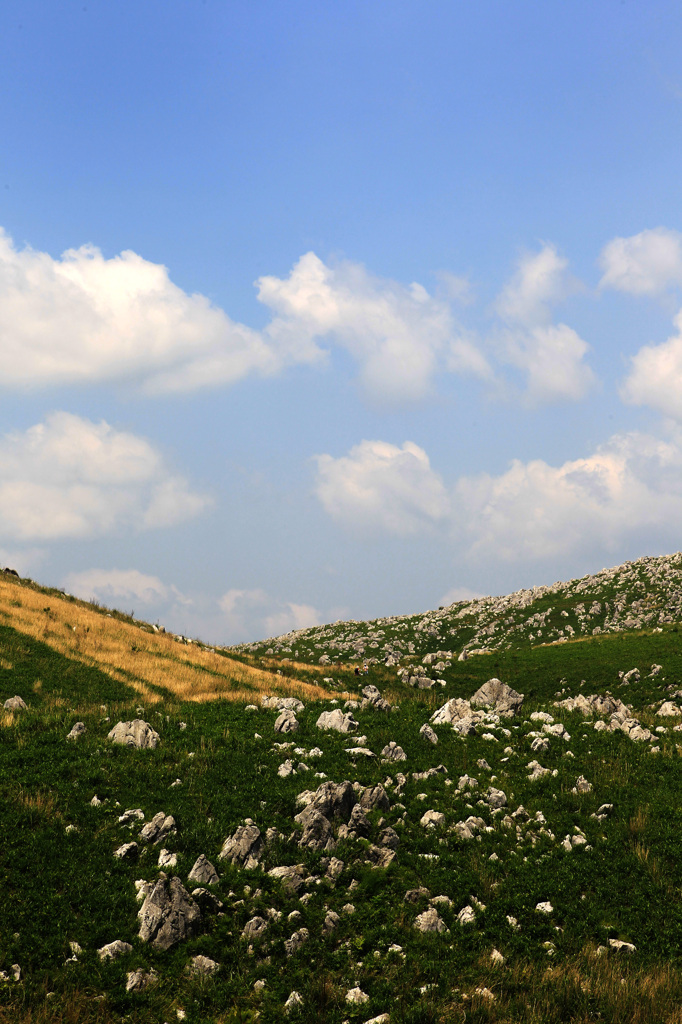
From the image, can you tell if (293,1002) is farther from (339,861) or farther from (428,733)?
(428,733)

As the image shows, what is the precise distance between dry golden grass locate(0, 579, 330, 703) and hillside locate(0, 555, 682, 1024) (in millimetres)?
5462

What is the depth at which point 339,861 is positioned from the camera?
49.0ft

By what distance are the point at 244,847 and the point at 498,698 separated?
16.1 metres

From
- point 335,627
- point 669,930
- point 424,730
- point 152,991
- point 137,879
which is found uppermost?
point 335,627

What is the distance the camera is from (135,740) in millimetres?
20625

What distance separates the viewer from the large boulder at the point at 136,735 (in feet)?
67.2

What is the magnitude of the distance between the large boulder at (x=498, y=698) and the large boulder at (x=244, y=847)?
46.5ft

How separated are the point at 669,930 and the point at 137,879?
1220cm

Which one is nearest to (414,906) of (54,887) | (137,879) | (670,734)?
(137,879)

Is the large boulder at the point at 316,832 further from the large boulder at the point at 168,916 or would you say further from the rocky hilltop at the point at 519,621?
the rocky hilltop at the point at 519,621

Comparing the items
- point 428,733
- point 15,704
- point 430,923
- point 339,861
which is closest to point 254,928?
point 339,861

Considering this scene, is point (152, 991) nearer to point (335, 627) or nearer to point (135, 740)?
point (135, 740)

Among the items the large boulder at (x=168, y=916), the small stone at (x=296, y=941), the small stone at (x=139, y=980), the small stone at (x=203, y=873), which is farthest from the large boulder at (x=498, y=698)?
the small stone at (x=139, y=980)

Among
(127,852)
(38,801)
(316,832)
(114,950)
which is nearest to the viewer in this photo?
(114,950)
